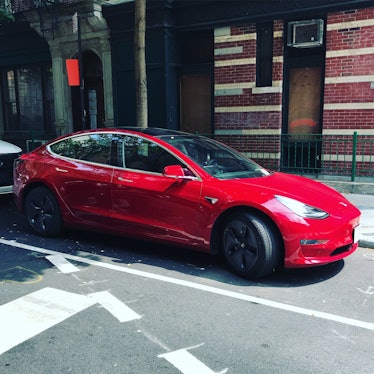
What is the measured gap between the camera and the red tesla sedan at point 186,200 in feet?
14.1

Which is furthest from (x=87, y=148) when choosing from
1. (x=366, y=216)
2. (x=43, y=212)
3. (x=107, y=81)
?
(x=107, y=81)

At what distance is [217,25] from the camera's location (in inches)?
418

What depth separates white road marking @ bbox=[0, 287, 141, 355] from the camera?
331 cm

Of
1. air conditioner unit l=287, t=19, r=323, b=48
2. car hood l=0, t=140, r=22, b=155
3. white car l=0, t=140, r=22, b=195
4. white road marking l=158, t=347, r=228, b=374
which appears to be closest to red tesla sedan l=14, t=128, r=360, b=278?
white road marking l=158, t=347, r=228, b=374

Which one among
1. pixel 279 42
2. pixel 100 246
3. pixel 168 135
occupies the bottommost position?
pixel 100 246

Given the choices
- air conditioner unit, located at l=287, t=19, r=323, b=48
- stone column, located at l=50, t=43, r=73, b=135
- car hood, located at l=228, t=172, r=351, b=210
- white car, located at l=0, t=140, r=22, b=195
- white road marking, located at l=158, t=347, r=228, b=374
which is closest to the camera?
white road marking, located at l=158, t=347, r=228, b=374

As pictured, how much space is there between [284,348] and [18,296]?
2.51 m

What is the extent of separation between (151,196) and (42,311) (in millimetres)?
1822

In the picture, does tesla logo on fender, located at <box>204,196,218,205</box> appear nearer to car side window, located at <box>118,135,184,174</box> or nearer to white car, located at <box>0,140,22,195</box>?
car side window, located at <box>118,135,184,174</box>

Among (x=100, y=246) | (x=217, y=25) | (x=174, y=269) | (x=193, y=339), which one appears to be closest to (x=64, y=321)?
(x=193, y=339)

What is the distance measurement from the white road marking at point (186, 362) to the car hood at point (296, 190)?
1.95 meters

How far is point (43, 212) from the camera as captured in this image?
609 centimetres

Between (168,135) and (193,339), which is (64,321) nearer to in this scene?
(193,339)

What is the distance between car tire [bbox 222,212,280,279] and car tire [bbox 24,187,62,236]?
265 centimetres
